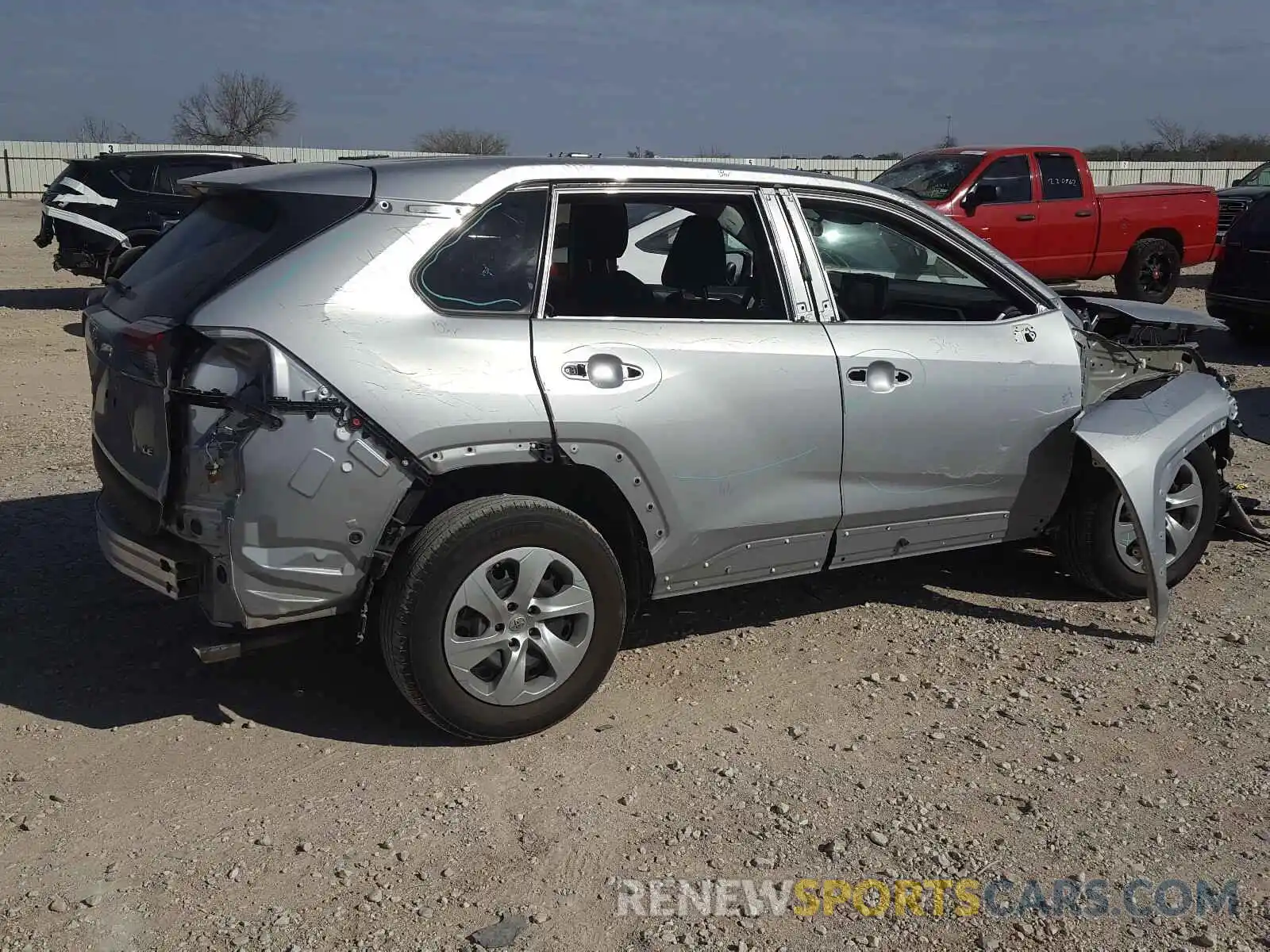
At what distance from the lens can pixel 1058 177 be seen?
1459 cm

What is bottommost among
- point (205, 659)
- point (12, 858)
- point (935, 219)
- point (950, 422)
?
point (12, 858)

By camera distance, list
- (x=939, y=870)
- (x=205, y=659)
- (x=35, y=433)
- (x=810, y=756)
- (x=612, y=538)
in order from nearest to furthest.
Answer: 1. (x=939, y=870)
2. (x=205, y=659)
3. (x=810, y=756)
4. (x=612, y=538)
5. (x=35, y=433)

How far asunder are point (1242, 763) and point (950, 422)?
153cm

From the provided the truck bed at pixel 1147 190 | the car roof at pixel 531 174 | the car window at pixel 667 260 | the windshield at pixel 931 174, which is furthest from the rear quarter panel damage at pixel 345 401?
the truck bed at pixel 1147 190

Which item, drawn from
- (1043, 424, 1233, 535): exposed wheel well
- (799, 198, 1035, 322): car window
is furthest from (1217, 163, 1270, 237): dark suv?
(799, 198, 1035, 322): car window

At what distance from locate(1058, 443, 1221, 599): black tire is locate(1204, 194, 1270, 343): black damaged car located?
22.5 feet

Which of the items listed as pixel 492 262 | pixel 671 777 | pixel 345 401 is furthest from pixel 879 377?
pixel 345 401

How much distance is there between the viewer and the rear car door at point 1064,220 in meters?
14.4

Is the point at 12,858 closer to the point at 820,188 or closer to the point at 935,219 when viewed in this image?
the point at 820,188

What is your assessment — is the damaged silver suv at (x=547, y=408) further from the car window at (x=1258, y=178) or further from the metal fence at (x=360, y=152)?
the metal fence at (x=360, y=152)

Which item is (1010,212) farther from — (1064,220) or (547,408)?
(547,408)

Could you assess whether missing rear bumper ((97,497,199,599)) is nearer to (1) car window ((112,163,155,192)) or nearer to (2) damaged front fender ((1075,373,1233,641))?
(2) damaged front fender ((1075,373,1233,641))

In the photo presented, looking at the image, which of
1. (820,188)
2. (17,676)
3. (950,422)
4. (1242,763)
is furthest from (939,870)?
(17,676)

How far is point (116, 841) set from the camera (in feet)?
11.1
